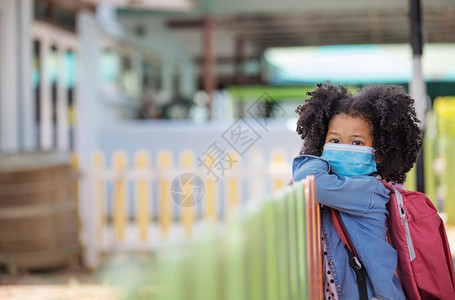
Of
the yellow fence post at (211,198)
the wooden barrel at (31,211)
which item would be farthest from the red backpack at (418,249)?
the yellow fence post at (211,198)

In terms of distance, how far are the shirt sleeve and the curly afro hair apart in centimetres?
14

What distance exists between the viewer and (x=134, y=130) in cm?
966

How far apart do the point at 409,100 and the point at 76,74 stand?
25.8 ft

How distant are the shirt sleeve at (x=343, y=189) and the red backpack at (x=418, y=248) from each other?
75 millimetres

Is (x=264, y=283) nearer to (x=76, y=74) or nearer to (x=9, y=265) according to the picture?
(x=9, y=265)

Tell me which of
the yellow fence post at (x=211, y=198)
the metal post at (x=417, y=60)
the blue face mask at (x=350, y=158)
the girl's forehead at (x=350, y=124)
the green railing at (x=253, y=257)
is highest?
the metal post at (x=417, y=60)

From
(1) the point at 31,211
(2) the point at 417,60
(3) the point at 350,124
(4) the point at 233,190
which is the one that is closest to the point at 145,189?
(4) the point at 233,190

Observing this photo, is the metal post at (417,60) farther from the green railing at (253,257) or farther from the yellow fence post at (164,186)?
the yellow fence post at (164,186)

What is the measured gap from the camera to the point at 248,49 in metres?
19.9

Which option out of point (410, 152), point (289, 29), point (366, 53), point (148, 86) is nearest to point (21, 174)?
point (410, 152)

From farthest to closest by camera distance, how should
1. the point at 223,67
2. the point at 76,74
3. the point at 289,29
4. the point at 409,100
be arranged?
1. the point at 223,67
2. the point at 289,29
3. the point at 76,74
4. the point at 409,100

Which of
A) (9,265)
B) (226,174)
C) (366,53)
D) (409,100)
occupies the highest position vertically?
(366,53)

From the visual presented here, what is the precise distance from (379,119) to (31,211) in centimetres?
449

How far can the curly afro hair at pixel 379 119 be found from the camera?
2189mm
